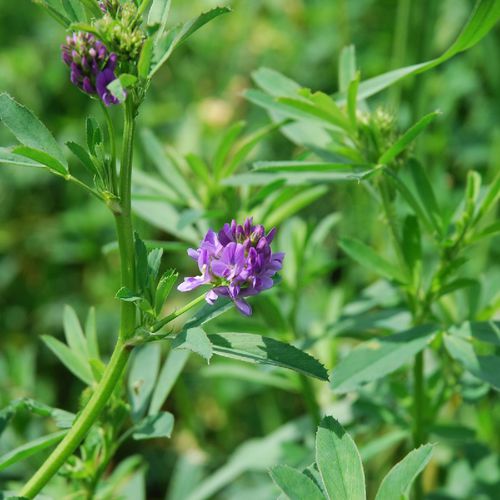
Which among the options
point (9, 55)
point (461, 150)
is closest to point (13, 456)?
point (461, 150)

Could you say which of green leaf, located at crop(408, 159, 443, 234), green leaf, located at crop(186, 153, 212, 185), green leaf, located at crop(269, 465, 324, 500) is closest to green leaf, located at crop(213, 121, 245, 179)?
green leaf, located at crop(186, 153, 212, 185)

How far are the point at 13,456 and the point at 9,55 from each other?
2.03m

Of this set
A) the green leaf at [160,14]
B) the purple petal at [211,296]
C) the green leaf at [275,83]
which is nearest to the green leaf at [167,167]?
the green leaf at [275,83]

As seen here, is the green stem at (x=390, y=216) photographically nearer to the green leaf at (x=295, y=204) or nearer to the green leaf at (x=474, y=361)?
the green leaf at (x=474, y=361)

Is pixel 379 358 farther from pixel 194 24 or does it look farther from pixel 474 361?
pixel 194 24

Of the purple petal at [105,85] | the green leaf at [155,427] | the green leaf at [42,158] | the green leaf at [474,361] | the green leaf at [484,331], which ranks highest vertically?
the purple petal at [105,85]

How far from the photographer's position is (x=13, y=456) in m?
0.95

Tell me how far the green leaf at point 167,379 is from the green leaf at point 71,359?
91mm

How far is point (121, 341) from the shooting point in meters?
0.89

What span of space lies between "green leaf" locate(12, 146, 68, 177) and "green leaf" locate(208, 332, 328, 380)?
0.25 metres

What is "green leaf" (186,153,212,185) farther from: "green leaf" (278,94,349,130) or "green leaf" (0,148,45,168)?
"green leaf" (0,148,45,168)

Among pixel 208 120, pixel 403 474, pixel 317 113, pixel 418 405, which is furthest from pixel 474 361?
pixel 208 120

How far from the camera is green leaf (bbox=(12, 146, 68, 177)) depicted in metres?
0.85

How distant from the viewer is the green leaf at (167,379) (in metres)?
1.11
